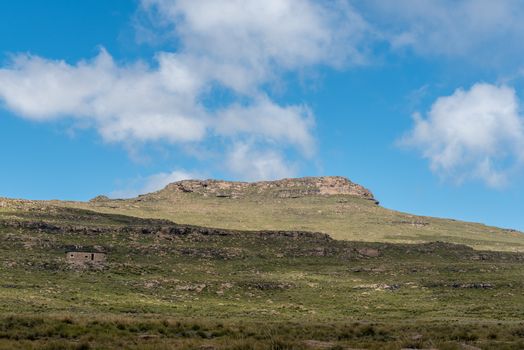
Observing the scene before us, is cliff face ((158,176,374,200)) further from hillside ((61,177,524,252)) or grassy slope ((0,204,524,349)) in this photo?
grassy slope ((0,204,524,349))

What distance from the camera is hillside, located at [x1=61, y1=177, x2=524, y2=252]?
452 ft

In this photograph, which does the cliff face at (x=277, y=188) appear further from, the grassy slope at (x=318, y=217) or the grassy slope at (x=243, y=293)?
the grassy slope at (x=243, y=293)

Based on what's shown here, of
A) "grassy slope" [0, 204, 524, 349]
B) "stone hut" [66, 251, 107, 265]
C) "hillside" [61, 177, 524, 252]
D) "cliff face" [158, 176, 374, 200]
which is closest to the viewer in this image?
"grassy slope" [0, 204, 524, 349]

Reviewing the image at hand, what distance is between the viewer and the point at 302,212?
166500 millimetres

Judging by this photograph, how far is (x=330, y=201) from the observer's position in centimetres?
18438

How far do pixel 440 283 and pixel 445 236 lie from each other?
240 ft

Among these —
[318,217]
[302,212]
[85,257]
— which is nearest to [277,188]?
[302,212]

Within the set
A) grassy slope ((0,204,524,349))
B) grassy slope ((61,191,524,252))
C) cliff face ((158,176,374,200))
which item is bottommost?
grassy slope ((0,204,524,349))

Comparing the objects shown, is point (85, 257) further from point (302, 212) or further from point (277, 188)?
point (277, 188)

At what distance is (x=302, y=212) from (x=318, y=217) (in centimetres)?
691

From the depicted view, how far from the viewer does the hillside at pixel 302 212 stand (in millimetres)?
137750

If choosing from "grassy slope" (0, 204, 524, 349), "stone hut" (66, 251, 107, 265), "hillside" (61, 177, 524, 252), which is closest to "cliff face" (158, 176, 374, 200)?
"hillside" (61, 177, 524, 252)

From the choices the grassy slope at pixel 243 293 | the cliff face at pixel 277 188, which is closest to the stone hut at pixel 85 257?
the grassy slope at pixel 243 293

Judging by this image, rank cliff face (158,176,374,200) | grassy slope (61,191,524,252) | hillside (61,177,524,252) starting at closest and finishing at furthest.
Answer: grassy slope (61,191,524,252) → hillside (61,177,524,252) → cliff face (158,176,374,200)
